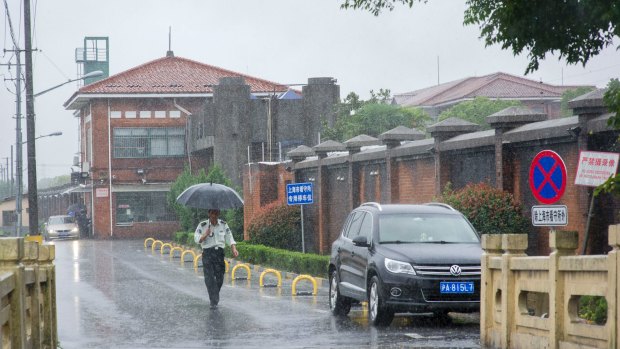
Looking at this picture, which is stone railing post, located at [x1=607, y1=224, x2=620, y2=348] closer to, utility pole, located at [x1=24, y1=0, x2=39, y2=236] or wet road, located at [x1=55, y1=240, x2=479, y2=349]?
wet road, located at [x1=55, y1=240, x2=479, y2=349]

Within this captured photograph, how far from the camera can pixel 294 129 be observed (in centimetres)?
5975

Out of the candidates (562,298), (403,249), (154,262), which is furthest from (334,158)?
(562,298)

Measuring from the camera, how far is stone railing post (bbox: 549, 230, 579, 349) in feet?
34.7

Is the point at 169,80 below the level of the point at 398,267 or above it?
above

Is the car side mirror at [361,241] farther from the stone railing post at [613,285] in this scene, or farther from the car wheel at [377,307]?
the stone railing post at [613,285]

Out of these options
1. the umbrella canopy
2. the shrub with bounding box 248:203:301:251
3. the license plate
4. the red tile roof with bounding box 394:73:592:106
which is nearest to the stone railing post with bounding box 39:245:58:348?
the license plate

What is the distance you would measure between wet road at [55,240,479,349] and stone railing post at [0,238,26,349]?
4731mm

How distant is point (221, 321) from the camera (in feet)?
57.1

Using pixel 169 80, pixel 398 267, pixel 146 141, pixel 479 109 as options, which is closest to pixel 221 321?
pixel 398 267

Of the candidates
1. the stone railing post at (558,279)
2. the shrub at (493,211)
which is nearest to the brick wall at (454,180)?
the shrub at (493,211)

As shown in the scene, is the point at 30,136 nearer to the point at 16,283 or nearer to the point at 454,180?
the point at 454,180

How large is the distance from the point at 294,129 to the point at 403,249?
4352 centimetres

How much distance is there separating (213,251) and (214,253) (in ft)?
0.14

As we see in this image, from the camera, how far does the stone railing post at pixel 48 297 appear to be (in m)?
12.6
